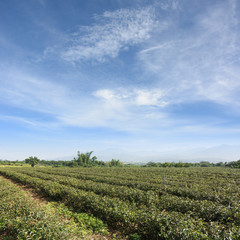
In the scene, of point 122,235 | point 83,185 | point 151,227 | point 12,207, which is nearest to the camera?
point 151,227

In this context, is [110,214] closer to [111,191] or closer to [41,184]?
[111,191]

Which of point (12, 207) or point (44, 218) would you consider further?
point (12, 207)

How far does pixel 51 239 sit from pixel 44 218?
1243mm

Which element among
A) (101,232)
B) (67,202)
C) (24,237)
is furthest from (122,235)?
(67,202)

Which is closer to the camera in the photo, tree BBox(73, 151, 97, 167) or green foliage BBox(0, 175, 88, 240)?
green foliage BBox(0, 175, 88, 240)

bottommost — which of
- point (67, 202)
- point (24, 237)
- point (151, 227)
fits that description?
point (67, 202)

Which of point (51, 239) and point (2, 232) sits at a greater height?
point (51, 239)

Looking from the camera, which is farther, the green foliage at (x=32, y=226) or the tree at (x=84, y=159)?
the tree at (x=84, y=159)

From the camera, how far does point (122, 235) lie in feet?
21.2

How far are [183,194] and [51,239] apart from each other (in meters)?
11.0

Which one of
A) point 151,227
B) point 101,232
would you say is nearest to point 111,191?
point 101,232

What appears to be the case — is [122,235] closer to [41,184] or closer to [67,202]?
[67,202]

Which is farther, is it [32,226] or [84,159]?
[84,159]

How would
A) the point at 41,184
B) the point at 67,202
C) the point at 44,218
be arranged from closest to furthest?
the point at 44,218 < the point at 67,202 < the point at 41,184
